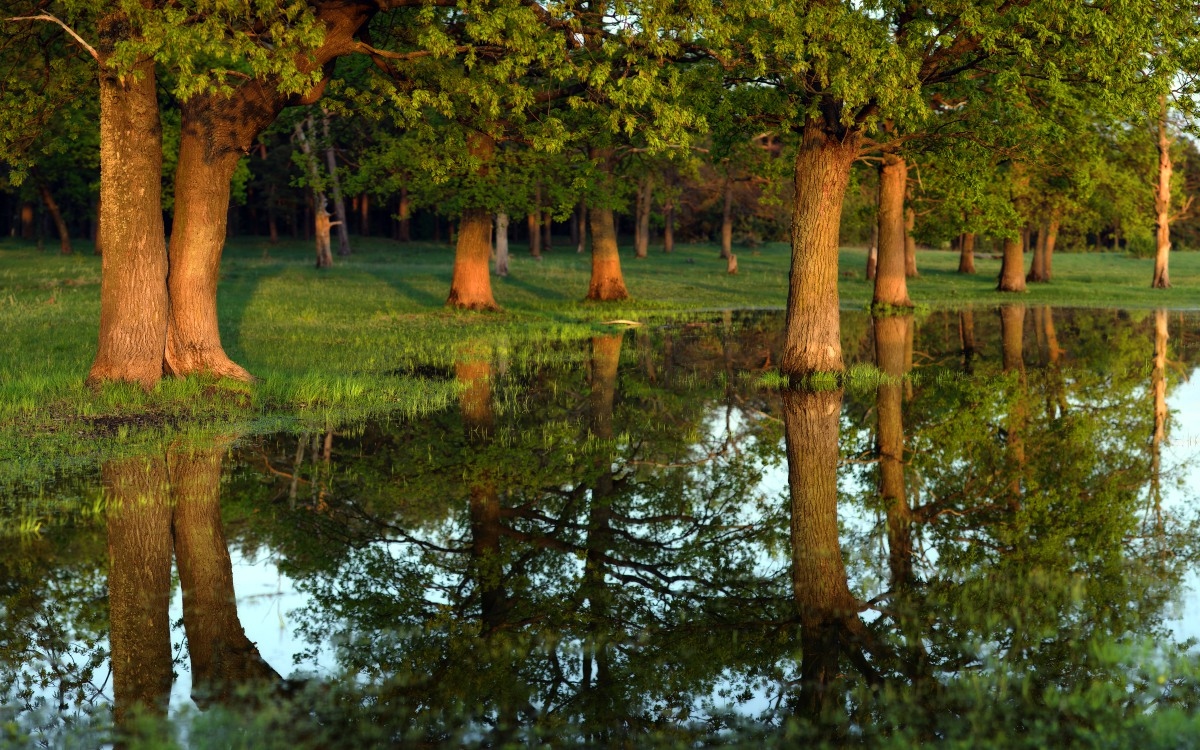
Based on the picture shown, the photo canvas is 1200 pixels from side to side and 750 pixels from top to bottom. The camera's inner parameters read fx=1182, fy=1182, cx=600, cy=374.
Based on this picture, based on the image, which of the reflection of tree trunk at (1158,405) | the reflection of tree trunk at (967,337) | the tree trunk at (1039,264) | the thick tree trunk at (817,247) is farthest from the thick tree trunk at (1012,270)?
the thick tree trunk at (817,247)

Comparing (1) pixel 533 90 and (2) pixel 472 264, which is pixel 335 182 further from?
(1) pixel 533 90

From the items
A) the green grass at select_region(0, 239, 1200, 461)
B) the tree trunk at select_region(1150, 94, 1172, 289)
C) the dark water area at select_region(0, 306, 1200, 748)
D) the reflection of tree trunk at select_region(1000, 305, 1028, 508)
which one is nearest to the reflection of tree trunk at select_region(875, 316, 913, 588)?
the dark water area at select_region(0, 306, 1200, 748)

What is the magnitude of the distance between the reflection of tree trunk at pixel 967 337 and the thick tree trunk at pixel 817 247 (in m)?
3.55

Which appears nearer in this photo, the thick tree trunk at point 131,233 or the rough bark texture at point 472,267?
the thick tree trunk at point 131,233

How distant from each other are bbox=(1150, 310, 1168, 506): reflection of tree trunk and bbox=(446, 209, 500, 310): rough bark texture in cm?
1762

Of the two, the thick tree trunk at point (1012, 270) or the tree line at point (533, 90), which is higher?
the tree line at point (533, 90)

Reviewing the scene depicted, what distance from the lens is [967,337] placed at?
1141 inches

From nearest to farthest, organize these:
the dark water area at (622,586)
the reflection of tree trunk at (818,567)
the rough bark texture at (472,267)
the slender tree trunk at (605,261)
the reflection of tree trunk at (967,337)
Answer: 1. the dark water area at (622,586)
2. the reflection of tree trunk at (818,567)
3. the reflection of tree trunk at (967,337)
4. the rough bark texture at (472,267)
5. the slender tree trunk at (605,261)

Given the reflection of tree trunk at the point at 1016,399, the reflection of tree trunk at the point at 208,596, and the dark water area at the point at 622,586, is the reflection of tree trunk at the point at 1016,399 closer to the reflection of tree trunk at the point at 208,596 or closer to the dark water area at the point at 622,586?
the dark water area at the point at 622,586

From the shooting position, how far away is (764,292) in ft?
165

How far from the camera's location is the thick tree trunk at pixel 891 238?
115 ft

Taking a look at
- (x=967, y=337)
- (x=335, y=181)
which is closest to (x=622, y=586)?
(x=967, y=337)

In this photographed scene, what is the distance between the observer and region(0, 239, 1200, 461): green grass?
15.0m

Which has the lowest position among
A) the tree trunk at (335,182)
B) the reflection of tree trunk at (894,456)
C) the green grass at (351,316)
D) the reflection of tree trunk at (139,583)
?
the reflection of tree trunk at (894,456)
